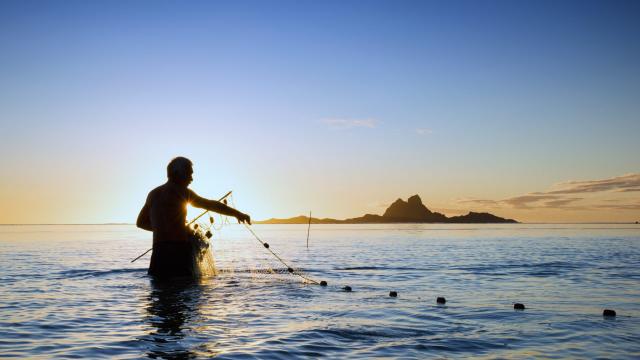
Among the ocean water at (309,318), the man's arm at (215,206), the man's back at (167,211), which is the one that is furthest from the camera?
the man's arm at (215,206)

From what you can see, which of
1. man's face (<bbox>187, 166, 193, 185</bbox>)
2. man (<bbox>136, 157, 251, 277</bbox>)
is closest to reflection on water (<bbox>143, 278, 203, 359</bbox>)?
man (<bbox>136, 157, 251, 277</bbox>)

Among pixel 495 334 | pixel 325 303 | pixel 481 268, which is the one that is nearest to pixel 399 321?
pixel 495 334

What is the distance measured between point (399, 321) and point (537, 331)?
2889mm

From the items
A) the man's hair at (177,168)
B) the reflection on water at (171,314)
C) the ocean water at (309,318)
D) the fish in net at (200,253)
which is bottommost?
the ocean water at (309,318)

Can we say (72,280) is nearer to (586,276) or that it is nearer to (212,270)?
(212,270)

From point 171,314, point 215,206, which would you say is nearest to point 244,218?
point 215,206

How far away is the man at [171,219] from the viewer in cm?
1662

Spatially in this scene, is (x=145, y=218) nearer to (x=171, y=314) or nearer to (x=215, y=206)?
(x=215, y=206)

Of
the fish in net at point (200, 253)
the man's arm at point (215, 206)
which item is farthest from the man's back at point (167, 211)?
the fish in net at point (200, 253)

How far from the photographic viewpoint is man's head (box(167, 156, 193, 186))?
655 inches

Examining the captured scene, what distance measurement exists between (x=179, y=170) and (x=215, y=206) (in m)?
1.85

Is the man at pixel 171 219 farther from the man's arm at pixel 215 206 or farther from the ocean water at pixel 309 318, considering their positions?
the ocean water at pixel 309 318

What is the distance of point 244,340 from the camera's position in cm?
991

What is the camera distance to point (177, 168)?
16.7 metres
